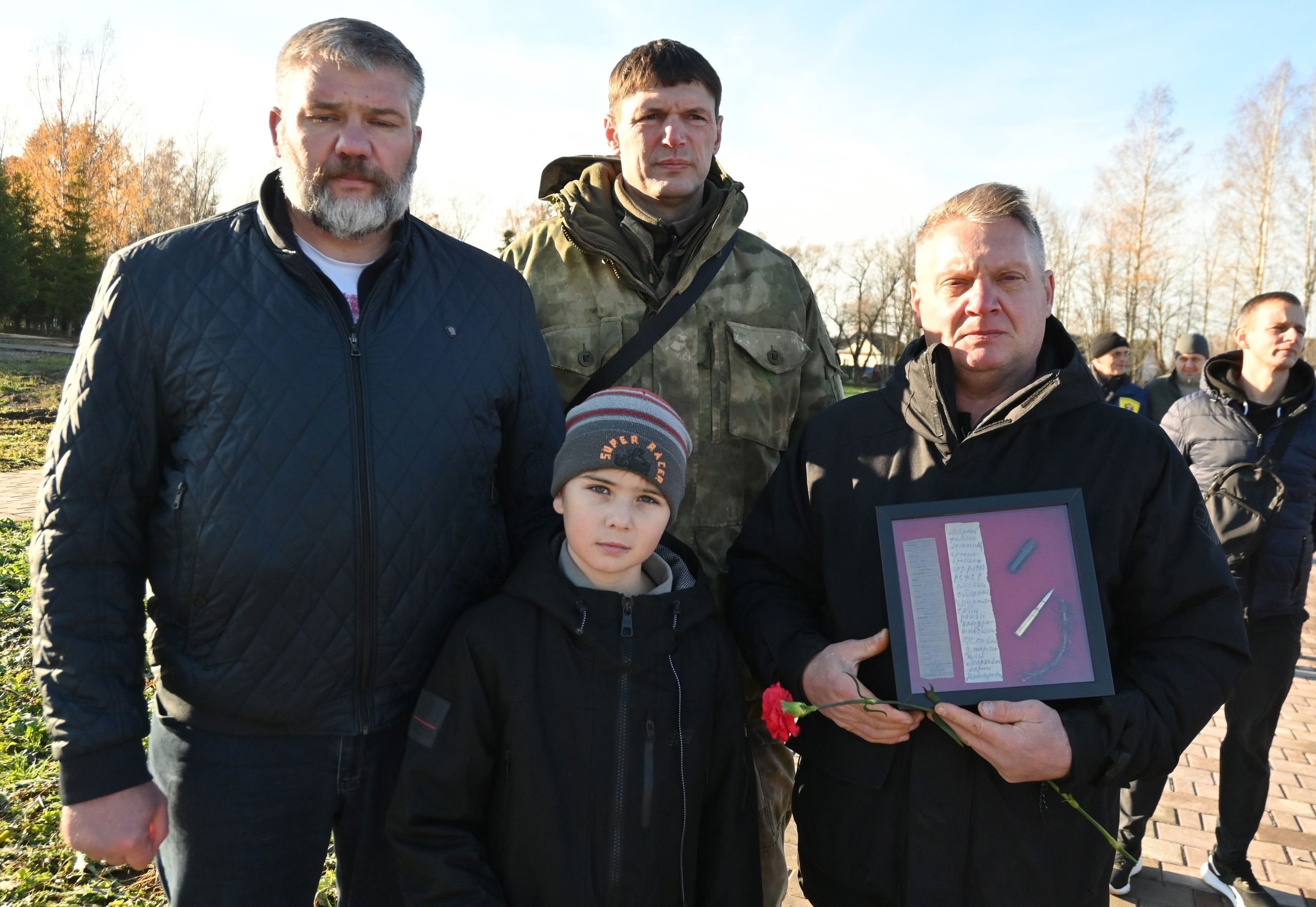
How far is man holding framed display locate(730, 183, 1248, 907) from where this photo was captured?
7.01 ft

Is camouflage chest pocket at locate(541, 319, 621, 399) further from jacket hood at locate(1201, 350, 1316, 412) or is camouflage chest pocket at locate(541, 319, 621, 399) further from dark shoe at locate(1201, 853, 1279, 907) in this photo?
dark shoe at locate(1201, 853, 1279, 907)

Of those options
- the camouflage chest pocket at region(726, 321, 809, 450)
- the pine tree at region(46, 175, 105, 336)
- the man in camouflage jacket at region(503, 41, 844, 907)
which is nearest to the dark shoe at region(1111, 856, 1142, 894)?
the man in camouflage jacket at region(503, 41, 844, 907)

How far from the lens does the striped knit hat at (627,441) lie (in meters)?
2.39

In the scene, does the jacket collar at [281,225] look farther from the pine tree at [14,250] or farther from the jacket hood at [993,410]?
the pine tree at [14,250]

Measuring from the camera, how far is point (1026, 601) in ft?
7.13

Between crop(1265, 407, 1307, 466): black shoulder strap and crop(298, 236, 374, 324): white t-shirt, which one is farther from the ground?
crop(298, 236, 374, 324): white t-shirt

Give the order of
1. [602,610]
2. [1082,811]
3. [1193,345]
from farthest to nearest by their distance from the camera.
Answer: [1193,345] < [602,610] < [1082,811]

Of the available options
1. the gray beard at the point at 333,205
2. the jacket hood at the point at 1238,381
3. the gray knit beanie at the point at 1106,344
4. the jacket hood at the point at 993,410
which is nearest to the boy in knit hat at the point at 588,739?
the jacket hood at the point at 993,410

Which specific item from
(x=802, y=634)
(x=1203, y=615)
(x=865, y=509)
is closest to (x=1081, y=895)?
(x=1203, y=615)

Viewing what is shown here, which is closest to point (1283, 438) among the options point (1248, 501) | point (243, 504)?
point (1248, 501)

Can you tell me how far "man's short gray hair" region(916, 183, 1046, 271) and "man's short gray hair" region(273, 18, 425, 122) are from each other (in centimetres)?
160

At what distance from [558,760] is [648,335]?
5.29ft

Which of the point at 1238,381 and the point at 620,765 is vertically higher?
the point at 1238,381

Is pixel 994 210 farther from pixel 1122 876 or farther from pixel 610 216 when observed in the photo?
pixel 1122 876
